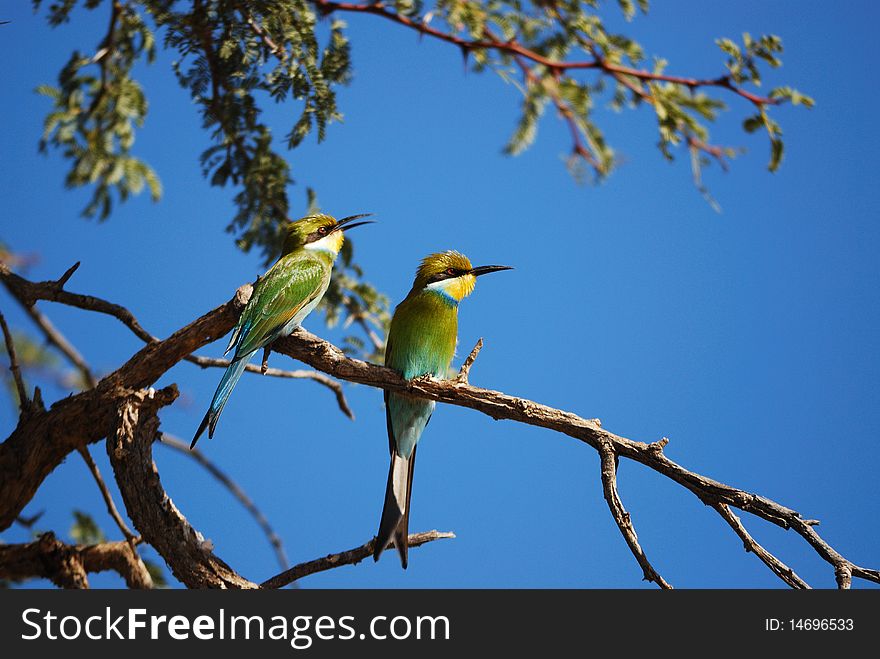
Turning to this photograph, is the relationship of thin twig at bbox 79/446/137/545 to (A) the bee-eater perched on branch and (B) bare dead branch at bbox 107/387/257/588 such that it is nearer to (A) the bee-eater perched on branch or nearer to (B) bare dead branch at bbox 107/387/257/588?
(B) bare dead branch at bbox 107/387/257/588

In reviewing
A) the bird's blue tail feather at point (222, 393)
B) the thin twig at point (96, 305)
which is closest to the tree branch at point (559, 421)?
the bird's blue tail feather at point (222, 393)

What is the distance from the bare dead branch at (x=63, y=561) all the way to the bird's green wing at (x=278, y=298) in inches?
36.3

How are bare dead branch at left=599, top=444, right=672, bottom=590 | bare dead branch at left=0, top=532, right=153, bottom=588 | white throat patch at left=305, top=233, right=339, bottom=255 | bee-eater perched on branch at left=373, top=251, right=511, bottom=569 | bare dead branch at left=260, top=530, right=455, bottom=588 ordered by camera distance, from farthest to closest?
white throat patch at left=305, top=233, right=339, bottom=255, bare dead branch at left=0, top=532, right=153, bottom=588, bee-eater perched on branch at left=373, top=251, right=511, bottom=569, bare dead branch at left=260, top=530, right=455, bottom=588, bare dead branch at left=599, top=444, right=672, bottom=590

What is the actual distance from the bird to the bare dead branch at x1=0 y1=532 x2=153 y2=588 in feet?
2.78

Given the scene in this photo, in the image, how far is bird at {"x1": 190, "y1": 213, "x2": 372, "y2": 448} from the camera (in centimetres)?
247

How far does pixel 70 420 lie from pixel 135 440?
13.7 inches

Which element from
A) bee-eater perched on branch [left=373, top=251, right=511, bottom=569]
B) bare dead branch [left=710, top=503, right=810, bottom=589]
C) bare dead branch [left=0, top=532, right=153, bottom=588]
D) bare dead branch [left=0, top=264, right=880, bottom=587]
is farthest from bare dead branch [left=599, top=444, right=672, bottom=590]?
bare dead branch [left=0, top=532, right=153, bottom=588]

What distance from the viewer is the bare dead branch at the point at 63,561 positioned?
2.79m

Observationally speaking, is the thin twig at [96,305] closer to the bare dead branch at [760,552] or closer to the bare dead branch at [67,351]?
the bare dead branch at [67,351]

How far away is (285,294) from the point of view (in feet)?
8.58
